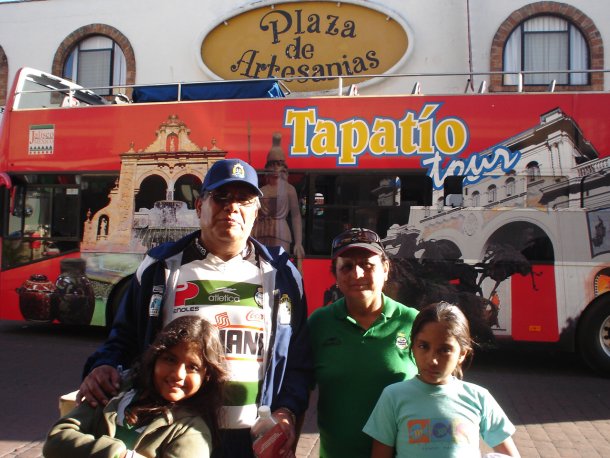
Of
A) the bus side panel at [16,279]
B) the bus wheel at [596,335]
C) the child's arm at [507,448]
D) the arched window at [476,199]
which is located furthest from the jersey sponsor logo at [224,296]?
the bus side panel at [16,279]

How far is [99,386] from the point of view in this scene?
2049mm

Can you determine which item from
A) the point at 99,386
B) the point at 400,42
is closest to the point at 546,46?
the point at 400,42

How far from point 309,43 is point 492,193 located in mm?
6667

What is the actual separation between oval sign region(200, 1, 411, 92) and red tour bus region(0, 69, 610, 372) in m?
4.28

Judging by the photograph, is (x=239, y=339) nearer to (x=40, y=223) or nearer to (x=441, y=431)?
(x=441, y=431)

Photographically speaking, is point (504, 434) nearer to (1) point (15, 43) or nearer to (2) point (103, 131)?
(2) point (103, 131)

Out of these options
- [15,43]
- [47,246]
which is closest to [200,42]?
[15,43]

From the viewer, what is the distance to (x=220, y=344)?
2127 millimetres

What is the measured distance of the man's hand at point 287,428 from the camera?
2025 mm

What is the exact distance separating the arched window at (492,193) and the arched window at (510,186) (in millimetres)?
135

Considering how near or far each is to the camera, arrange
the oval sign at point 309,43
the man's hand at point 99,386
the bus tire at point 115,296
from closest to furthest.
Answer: the man's hand at point 99,386, the bus tire at point 115,296, the oval sign at point 309,43

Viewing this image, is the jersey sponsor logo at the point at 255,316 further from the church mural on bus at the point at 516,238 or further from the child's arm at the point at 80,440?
the church mural on bus at the point at 516,238

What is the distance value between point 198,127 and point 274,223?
1.68 metres

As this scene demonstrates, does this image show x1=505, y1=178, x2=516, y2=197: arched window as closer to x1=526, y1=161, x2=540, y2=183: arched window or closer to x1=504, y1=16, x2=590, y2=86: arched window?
x1=526, y1=161, x2=540, y2=183: arched window
